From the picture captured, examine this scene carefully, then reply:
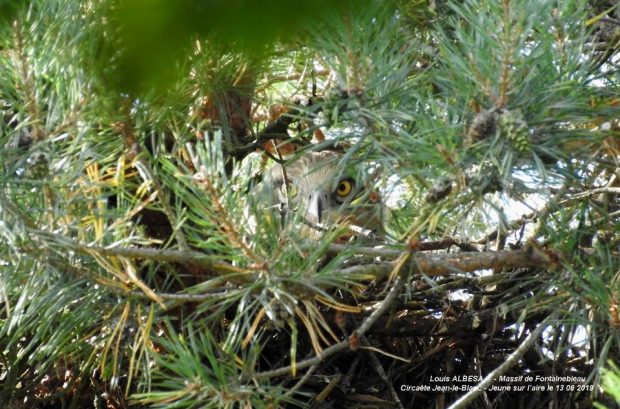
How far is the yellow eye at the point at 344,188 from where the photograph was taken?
229cm

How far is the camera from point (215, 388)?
116 centimetres

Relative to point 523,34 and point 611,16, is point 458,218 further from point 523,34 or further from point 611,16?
point 611,16

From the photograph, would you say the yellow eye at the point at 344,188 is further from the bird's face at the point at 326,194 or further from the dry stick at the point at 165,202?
the dry stick at the point at 165,202

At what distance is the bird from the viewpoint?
121cm

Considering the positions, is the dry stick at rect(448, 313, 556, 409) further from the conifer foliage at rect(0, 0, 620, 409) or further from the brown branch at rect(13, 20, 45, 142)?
the brown branch at rect(13, 20, 45, 142)

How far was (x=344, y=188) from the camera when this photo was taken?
230 centimetres

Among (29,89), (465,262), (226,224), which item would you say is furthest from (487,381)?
(29,89)

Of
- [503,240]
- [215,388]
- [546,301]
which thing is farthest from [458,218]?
[215,388]

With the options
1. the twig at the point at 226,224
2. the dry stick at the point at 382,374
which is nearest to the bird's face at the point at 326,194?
the twig at the point at 226,224

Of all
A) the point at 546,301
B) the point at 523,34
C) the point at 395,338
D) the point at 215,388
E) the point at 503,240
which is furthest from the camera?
the point at 395,338

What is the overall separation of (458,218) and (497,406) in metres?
0.53

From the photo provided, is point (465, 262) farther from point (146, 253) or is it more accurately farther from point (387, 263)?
point (146, 253)

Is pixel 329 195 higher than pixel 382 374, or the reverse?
pixel 329 195

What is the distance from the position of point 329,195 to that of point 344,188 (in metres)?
0.05
